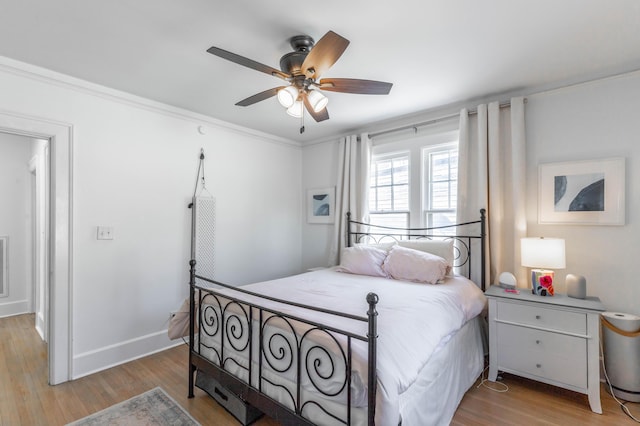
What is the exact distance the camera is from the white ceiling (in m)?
1.76

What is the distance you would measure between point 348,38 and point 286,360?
2.08 metres

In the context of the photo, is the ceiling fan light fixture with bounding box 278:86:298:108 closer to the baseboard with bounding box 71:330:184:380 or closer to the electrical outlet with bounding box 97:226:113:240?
the electrical outlet with bounding box 97:226:113:240

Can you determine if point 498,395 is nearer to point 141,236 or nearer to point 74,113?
point 141,236

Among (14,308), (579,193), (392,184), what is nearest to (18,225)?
(14,308)

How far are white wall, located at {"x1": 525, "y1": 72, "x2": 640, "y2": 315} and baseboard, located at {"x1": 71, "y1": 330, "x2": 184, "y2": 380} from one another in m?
3.81

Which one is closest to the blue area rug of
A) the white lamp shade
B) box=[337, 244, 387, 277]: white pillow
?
box=[337, 244, 387, 277]: white pillow

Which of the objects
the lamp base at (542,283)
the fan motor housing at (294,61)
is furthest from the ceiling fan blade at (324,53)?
the lamp base at (542,283)

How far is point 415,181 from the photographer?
3590mm

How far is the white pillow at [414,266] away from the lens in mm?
2723

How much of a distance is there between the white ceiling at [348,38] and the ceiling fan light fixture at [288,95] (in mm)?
362

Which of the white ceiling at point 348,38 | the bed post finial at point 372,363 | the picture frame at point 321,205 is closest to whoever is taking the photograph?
the bed post finial at point 372,363

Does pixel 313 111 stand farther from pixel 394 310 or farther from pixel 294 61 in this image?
pixel 394 310

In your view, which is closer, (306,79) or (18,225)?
(306,79)

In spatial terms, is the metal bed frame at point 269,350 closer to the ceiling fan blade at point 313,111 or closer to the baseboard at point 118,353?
the baseboard at point 118,353
